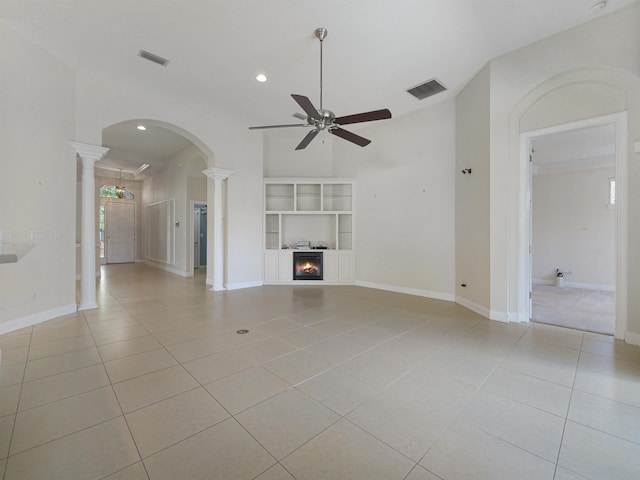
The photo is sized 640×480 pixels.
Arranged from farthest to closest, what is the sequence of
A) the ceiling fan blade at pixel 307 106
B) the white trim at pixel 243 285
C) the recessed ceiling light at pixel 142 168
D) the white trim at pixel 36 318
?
the recessed ceiling light at pixel 142 168 < the white trim at pixel 243 285 < the white trim at pixel 36 318 < the ceiling fan blade at pixel 307 106

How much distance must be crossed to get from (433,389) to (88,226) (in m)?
5.29

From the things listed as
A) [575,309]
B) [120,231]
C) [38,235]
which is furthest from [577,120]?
[120,231]

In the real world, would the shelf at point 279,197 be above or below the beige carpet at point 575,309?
above

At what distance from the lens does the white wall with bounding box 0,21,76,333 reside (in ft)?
11.1

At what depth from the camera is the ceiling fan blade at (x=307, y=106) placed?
2.90 meters

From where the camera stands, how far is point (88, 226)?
4367 mm

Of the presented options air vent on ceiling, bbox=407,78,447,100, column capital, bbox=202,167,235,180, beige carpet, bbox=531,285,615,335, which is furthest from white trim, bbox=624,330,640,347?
A: column capital, bbox=202,167,235,180

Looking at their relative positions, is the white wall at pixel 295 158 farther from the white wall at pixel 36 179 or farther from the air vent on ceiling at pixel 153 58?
the white wall at pixel 36 179

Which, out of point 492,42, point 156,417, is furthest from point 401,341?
point 492,42

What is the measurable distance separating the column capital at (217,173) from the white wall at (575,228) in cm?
824

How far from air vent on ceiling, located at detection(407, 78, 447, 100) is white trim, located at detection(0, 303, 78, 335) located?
6.54 meters

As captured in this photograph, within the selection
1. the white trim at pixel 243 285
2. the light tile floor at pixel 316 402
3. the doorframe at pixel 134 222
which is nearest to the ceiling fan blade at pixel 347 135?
the light tile floor at pixel 316 402

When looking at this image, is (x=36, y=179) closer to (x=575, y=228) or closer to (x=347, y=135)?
(x=347, y=135)

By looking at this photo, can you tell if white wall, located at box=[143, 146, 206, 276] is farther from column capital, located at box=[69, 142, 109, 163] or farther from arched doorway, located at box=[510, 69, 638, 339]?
arched doorway, located at box=[510, 69, 638, 339]
